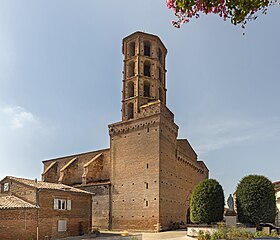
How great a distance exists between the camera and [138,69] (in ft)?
125

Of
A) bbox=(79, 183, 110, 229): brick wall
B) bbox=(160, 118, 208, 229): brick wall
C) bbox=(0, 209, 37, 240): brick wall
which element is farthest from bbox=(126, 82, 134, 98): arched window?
bbox=(0, 209, 37, 240): brick wall

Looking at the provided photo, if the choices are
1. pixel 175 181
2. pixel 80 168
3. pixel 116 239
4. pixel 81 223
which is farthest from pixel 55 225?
pixel 80 168

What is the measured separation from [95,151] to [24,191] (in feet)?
50.1

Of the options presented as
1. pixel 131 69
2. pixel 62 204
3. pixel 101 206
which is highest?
pixel 131 69

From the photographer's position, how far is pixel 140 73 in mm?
38031

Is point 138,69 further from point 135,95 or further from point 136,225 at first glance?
point 136,225

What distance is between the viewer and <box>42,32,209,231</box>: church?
33.6 metres

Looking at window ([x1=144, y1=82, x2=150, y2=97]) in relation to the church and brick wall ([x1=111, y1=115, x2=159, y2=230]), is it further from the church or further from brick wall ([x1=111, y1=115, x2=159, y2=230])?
brick wall ([x1=111, y1=115, x2=159, y2=230])

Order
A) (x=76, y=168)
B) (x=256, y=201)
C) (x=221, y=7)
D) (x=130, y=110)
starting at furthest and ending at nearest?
(x=76, y=168) → (x=130, y=110) → (x=256, y=201) → (x=221, y=7)

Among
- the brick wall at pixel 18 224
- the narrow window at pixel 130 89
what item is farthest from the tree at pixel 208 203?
the narrow window at pixel 130 89

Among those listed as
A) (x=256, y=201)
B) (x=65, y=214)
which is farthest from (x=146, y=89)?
(x=256, y=201)

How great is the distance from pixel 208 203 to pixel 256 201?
12.0 feet

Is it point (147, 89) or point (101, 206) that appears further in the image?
point (147, 89)

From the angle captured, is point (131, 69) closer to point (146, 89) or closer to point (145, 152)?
point (146, 89)
